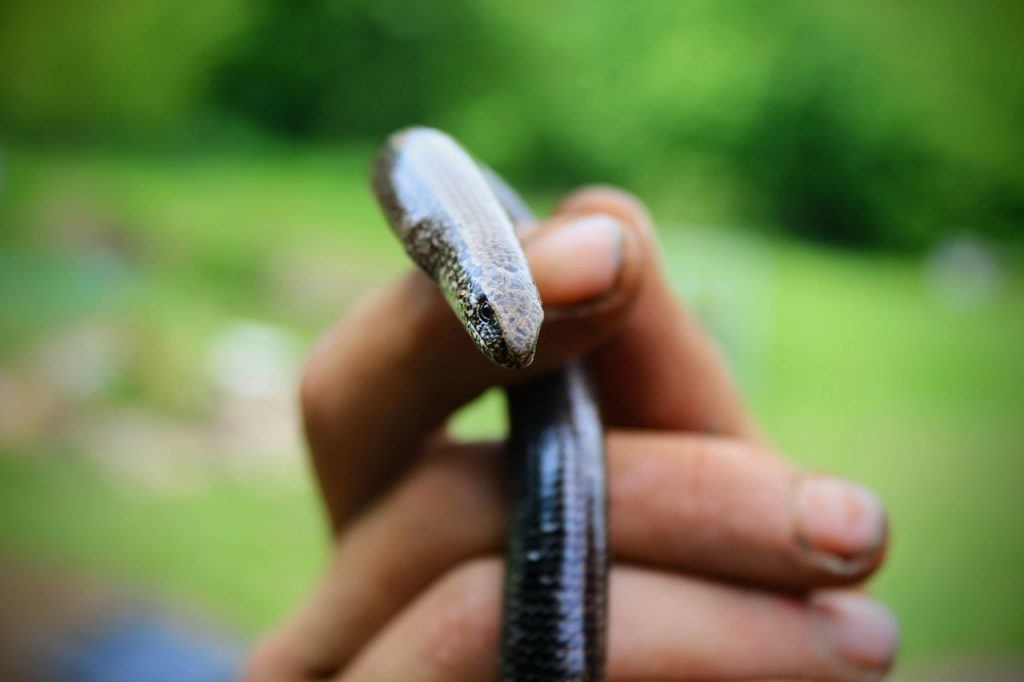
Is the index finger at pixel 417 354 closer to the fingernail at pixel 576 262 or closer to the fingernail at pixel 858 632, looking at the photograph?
the fingernail at pixel 576 262

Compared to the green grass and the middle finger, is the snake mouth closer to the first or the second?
the middle finger

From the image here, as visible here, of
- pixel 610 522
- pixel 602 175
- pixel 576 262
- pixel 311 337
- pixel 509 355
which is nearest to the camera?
pixel 509 355

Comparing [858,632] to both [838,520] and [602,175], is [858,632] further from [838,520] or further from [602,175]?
[602,175]

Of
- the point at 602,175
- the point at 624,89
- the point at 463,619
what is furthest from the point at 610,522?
the point at 624,89

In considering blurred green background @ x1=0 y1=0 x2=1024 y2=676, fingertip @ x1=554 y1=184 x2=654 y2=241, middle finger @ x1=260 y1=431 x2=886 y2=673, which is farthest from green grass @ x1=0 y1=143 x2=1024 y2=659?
fingertip @ x1=554 y1=184 x2=654 y2=241

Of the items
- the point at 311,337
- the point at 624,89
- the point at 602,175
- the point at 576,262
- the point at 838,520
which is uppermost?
the point at 624,89

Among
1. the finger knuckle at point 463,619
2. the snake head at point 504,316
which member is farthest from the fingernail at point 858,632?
the snake head at point 504,316

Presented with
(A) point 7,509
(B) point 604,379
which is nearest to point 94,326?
(A) point 7,509

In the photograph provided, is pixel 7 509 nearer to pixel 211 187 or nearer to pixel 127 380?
pixel 127 380
